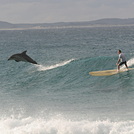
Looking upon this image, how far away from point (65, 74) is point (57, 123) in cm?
1198

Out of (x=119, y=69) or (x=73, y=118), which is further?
(x=119, y=69)

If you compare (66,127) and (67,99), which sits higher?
(66,127)

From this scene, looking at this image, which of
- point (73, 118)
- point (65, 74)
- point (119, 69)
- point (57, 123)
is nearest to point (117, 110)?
point (73, 118)

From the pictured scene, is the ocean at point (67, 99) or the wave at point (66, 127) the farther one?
the ocean at point (67, 99)

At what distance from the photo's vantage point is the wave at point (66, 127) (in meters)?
13.1

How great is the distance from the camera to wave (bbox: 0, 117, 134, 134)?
43.1 feet

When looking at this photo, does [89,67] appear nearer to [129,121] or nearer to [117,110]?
[117,110]

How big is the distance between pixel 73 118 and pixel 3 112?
379 centimetres

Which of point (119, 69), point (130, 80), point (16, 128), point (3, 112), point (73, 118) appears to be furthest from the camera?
point (119, 69)

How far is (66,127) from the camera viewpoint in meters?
13.6

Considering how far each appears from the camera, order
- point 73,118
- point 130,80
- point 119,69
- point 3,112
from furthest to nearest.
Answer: point 119,69 < point 130,80 < point 3,112 < point 73,118

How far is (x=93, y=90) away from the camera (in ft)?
68.9

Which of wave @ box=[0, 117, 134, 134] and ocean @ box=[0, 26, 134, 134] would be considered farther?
ocean @ box=[0, 26, 134, 134]

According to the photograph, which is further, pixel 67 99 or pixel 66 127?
pixel 67 99
